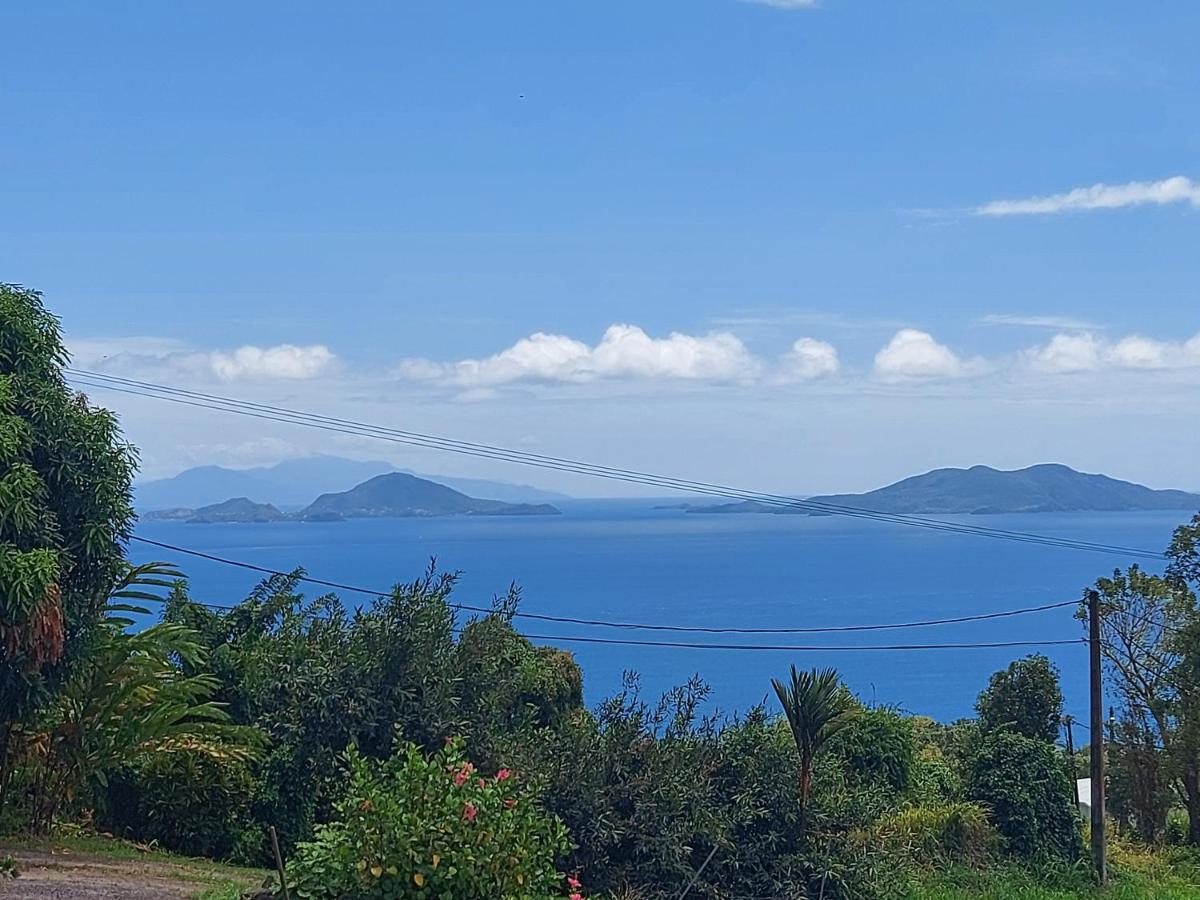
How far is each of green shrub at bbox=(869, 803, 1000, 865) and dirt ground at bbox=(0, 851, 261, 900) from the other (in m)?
8.87

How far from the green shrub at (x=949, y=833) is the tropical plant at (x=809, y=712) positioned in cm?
404

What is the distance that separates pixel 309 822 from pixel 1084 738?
2131 inches

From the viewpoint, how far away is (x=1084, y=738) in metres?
58.5

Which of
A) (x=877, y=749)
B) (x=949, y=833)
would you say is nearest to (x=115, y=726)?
(x=949, y=833)

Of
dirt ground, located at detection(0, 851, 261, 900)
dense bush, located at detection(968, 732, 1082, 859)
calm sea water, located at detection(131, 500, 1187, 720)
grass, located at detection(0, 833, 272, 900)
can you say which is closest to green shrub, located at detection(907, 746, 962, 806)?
dense bush, located at detection(968, 732, 1082, 859)

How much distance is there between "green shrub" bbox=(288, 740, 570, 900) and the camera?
6562 mm

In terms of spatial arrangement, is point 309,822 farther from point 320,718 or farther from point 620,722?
point 620,722

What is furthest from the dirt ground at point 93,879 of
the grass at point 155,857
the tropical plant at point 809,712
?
the tropical plant at point 809,712

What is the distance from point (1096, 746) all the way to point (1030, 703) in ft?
12.7

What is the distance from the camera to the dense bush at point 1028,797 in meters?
16.6

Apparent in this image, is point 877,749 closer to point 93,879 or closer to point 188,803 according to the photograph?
point 188,803

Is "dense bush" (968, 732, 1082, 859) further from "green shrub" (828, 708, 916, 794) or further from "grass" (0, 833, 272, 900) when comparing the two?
"grass" (0, 833, 272, 900)

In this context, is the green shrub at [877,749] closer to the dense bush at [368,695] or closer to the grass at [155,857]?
the dense bush at [368,695]

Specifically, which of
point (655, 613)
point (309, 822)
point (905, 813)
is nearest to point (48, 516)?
point (309, 822)
